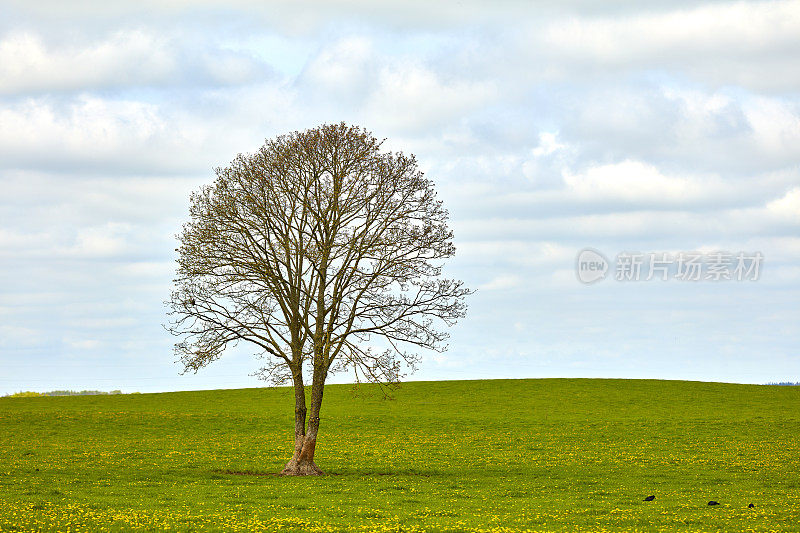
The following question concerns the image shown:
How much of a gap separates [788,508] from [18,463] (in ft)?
134

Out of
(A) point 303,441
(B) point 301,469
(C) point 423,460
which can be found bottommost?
(C) point 423,460

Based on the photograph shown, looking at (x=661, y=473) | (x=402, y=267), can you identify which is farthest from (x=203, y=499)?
(x=661, y=473)

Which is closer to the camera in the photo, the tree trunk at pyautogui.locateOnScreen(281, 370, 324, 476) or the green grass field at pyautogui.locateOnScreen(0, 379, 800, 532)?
the green grass field at pyautogui.locateOnScreen(0, 379, 800, 532)

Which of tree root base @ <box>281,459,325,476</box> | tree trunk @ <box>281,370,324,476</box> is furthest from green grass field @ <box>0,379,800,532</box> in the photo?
tree trunk @ <box>281,370,324,476</box>

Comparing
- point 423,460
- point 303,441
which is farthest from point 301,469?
point 423,460

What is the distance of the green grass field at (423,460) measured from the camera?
2870 centimetres

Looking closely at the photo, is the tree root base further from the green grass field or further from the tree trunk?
the green grass field

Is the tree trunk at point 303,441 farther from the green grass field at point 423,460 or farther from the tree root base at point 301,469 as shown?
the green grass field at point 423,460

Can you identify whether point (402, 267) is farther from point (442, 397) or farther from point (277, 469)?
point (442, 397)

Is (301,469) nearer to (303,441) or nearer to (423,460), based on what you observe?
(303,441)

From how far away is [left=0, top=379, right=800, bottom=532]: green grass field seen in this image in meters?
28.7

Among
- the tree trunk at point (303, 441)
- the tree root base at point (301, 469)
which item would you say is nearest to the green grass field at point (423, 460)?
the tree root base at point (301, 469)

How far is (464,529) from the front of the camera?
2575 cm

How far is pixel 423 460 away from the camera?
5019cm
